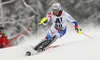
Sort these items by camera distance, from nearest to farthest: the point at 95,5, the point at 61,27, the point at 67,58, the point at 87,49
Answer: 1. the point at 67,58
2. the point at 87,49
3. the point at 61,27
4. the point at 95,5

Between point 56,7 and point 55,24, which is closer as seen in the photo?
point 56,7

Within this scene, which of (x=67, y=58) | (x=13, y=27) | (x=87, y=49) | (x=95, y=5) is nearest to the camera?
(x=67, y=58)

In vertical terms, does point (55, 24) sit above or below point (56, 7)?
below

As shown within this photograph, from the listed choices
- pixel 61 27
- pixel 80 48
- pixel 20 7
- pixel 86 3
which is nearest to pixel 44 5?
pixel 20 7

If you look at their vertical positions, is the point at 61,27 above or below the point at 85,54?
above

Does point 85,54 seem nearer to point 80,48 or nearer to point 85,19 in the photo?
point 80,48

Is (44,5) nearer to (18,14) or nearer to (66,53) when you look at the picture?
(18,14)

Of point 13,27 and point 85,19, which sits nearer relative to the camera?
point 13,27

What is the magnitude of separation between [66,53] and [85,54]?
46cm

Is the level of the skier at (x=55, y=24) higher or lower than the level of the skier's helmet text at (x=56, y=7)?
lower

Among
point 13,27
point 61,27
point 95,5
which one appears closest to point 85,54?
point 61,27

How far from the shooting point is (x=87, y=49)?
4.37 metres

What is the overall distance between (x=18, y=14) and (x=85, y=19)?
5718mm

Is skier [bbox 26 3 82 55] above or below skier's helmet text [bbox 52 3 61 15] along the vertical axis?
below
